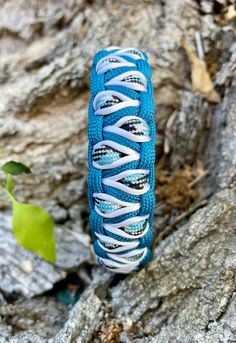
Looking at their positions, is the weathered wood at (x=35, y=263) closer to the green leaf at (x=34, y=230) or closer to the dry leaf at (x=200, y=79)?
the green leaf at (x=34, y=230)

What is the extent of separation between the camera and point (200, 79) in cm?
158

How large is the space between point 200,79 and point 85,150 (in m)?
0.46

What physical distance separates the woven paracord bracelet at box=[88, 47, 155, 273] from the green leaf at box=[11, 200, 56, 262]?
0.16 m

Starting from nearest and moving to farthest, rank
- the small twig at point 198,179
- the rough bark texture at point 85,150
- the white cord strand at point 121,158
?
the white cord strand at point 121,158, the rough bark texture at point 85,150, the small twig at point 198,179

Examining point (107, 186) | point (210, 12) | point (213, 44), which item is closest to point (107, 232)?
point (107, 186)

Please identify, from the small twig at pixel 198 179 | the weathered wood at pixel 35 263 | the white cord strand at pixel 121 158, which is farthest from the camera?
the small twig at pixel 198 179

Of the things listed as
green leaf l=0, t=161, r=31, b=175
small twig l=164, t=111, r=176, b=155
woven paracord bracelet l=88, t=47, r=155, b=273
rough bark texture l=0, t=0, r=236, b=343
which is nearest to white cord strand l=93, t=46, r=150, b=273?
woven paracord bracelet l=88, t=47, r=155, b=273

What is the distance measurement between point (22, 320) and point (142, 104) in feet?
2.27

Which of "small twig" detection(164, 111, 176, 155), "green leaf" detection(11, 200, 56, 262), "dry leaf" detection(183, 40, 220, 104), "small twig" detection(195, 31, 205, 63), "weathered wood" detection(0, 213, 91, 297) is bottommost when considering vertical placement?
"weathered wood" detection(0, 213, 91, 297)

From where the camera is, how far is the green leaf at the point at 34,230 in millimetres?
1336

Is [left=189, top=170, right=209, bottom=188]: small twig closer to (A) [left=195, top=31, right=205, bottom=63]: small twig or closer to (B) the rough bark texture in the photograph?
(B) the rough bark texture

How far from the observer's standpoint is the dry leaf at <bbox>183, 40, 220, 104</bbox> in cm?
157

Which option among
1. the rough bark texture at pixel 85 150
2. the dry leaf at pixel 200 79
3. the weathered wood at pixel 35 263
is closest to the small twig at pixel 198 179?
the rough bark texture at pixel 85 150

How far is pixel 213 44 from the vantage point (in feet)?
5.29
